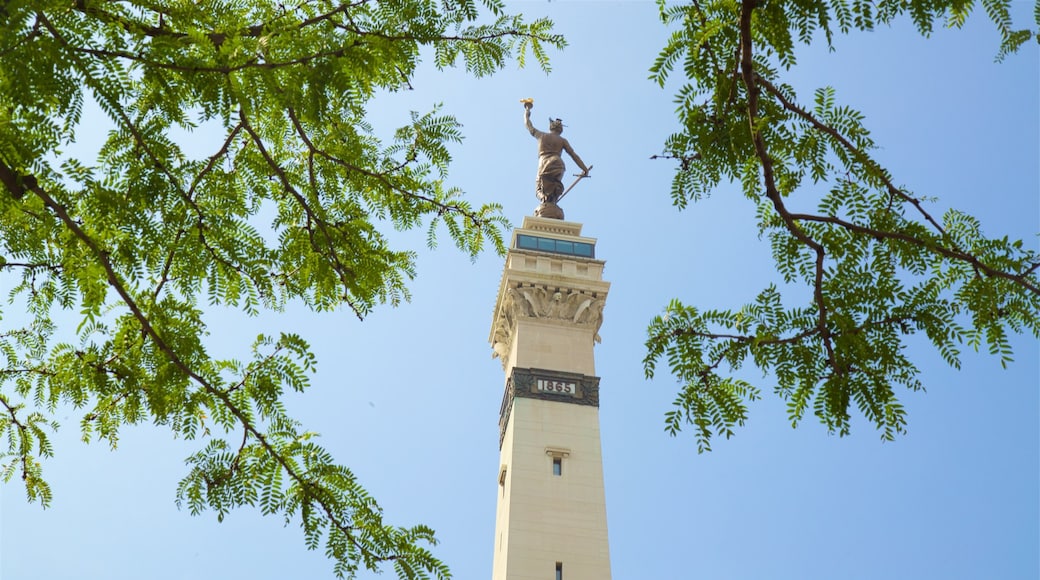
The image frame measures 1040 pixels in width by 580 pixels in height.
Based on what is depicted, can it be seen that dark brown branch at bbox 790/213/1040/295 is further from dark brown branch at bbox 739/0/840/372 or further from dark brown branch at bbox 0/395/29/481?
dark brown branch at bbox 0/395/29/481

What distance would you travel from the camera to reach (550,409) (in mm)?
34875

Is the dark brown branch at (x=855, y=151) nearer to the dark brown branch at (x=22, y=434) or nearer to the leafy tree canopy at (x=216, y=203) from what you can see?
the leafy tree canopy at (x=216, y=203)

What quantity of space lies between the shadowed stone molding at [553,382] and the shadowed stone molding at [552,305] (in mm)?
2160

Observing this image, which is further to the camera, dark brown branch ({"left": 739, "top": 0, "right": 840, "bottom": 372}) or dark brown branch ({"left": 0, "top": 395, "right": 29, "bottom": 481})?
dark brown branch ({"left": 0, "top": 395, "right": 29, "bottom": 481})

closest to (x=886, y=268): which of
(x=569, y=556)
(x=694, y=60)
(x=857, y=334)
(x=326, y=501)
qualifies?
(x=857, y=334)

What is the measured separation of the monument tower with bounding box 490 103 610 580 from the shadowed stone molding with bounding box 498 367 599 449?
3 centimetres

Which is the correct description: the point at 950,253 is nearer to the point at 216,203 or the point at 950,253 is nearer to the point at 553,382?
Result: the point at 216,203

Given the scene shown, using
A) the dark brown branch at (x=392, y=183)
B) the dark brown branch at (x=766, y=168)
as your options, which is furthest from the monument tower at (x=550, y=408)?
the dark brown branch at (x=766, y=168)

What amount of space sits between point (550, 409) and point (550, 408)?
0.03 m

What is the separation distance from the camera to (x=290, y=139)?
10.6m

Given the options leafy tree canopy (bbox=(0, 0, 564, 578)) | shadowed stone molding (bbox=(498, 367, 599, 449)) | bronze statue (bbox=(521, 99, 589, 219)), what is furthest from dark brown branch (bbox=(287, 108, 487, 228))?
bronze statue (bbox=(521, 99, 589, 219))

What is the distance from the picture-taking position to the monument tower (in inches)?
1250

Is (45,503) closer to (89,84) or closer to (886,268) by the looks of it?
(89,84)

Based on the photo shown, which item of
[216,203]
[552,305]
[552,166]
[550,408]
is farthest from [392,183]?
[552,166]
